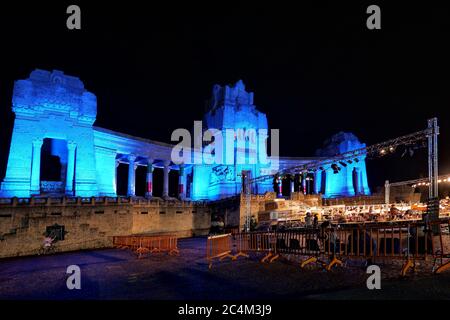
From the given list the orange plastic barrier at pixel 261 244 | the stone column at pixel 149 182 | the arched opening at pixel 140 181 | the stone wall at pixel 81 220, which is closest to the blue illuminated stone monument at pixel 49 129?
the stone wall at pixel 81 220

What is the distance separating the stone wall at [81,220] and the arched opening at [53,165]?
980cm

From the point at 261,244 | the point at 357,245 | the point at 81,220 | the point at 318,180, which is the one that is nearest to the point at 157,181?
the point at 318,180

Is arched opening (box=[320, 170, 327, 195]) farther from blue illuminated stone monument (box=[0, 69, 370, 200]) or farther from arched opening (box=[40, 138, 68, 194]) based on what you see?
arched opening (box=[40, 138, 68, 194])

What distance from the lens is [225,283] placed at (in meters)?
10.4

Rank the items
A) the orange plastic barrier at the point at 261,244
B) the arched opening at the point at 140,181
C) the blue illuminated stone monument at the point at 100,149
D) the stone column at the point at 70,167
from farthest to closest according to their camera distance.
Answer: the arched opening at the point at 140,181 < the stone column at the point at 70,167 < the blue illuminated stone monument at the point at 100,149 < the orange plastic barrier at the point at 261,244

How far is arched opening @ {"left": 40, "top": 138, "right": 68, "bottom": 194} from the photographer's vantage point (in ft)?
125

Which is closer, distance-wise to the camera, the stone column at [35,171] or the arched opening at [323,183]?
the stone column at [35,171]

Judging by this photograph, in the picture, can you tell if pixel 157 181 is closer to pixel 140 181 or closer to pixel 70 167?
pixel 140 181

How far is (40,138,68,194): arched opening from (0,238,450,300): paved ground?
2555 centimetres

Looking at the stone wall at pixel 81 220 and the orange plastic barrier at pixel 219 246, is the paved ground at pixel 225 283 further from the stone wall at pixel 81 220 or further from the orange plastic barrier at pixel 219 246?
the stone wall at pixel 81 220

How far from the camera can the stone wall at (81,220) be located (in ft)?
82.0

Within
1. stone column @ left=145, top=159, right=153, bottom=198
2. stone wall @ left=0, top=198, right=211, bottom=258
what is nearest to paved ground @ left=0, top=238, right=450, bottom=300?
stone wall @ left=0, top=198, right=211, bottom=258
